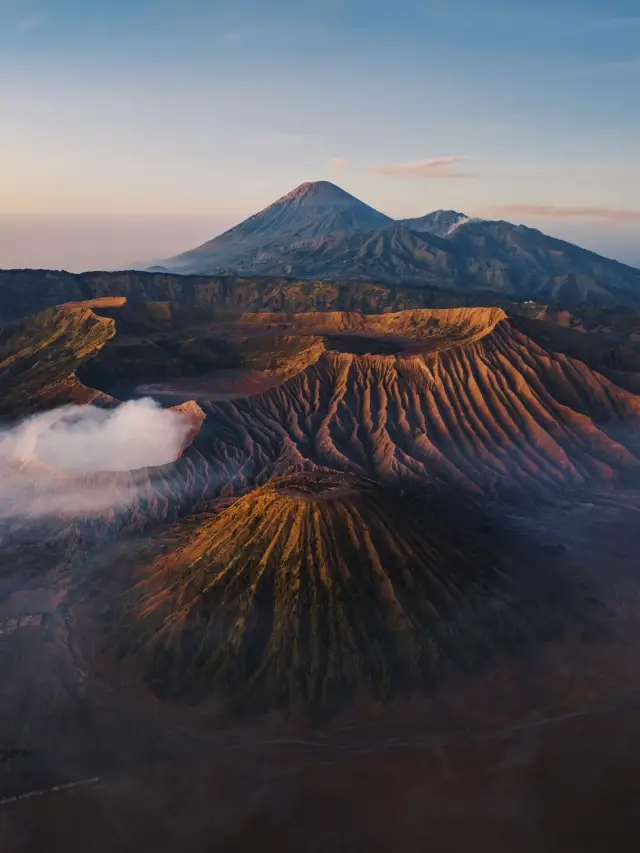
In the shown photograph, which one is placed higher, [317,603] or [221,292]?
[317,603]

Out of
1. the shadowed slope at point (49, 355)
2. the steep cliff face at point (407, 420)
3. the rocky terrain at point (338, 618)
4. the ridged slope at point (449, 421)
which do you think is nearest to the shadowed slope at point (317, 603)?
the rocky terrain at point (338, 618)

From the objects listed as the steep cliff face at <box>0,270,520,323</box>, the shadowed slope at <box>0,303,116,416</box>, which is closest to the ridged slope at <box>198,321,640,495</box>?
the shadowed slope at <box>0,303,116,416</box>

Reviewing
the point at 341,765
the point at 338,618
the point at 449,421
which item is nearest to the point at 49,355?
the point at 449,421

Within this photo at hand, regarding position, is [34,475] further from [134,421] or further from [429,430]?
[429,430]

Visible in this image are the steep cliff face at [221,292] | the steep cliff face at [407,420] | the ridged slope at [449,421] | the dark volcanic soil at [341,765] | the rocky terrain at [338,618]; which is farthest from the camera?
the steep cliff face at [221,292]

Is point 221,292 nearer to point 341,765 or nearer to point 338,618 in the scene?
point 338,618

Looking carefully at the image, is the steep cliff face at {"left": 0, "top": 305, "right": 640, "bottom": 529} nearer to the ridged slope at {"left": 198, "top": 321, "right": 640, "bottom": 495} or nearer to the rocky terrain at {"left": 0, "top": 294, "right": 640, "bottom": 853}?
the ridged slope at {"left": 198, "top": 321, "right": 640, "bottom": 495}

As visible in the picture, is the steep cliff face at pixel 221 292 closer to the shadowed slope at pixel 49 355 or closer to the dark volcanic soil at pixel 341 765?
the shadowed slope at pixel 49 355

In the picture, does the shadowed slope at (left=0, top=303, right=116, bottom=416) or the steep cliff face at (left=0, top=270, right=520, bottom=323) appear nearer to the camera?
the shadowed slope at (left=0, top=303, right=116, bottom=416)

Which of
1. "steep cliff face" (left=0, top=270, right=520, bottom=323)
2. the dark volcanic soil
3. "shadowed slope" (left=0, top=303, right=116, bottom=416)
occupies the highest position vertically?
the dark volcanic soil
